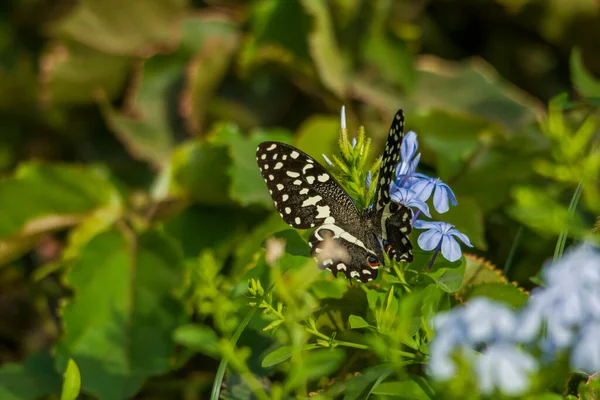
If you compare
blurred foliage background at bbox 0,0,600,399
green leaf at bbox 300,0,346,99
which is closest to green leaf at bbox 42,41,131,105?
blurred foliage background at bbox 0,0,600,399

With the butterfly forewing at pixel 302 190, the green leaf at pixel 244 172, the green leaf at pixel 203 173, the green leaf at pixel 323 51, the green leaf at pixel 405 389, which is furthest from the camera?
the green leaf at pixel 323 51

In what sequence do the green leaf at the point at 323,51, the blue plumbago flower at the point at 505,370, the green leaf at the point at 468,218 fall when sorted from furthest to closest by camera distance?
the green leaf at the point at 323,51 → the green leaf at the point at 468,218 → the blue plumbago flower at the point at 505,370

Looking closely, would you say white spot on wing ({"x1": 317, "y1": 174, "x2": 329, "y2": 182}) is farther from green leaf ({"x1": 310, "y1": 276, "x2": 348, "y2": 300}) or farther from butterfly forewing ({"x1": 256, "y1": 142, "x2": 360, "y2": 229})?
green leaf ({"x1": 310, "y1": 276, "x2": 348, "y2": 300})

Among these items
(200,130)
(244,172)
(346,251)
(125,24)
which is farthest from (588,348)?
(125,24)

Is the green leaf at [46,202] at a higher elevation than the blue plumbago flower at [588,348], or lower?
lower

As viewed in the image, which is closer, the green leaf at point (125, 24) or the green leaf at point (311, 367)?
the green leaf at point (311, 367)

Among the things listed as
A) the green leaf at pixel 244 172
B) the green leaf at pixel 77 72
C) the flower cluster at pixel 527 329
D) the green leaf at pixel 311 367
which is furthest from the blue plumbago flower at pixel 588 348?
the green leaf at pixel 77 72

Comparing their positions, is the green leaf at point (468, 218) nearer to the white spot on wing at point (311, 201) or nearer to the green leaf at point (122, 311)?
the white spot on wing at point (311, 201)

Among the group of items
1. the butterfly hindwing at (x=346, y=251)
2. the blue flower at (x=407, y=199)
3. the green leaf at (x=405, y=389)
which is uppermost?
the blue flower at (x=407, y=199)

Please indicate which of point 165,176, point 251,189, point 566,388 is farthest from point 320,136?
point 566,388
